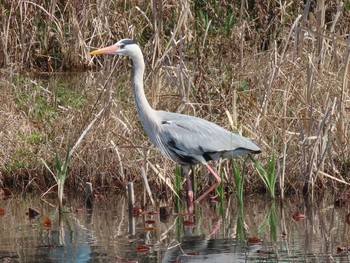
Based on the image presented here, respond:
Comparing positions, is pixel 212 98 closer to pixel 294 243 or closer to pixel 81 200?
pixel 81 200

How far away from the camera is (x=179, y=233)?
7.91 m

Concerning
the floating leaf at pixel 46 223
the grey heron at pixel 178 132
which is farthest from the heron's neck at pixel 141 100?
the floating leaf at pixel 46 223

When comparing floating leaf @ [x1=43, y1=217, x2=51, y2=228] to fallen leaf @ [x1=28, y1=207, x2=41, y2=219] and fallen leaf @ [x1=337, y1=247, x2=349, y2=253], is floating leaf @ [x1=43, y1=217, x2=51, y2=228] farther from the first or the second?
fallen leaf @ [x1=337, y1=247, x2=349, y2=253]

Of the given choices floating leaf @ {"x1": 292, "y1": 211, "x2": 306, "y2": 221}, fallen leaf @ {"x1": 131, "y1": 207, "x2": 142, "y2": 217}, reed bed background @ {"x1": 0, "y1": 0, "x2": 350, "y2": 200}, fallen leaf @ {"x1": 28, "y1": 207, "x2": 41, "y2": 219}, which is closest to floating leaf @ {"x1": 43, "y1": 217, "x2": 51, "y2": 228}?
fallen leaf @ {"x1": 28, "y1": 207, "x2": 41, "y2": 219}

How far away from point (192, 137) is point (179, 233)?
1.33 metres

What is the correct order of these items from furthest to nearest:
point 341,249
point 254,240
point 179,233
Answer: point 179,233 < point 254,240 < point 341,249

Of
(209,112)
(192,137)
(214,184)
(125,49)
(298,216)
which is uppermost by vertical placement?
(125,49)

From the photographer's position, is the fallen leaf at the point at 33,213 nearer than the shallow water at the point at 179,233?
No

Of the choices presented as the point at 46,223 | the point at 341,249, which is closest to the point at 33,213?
the point at 46,223

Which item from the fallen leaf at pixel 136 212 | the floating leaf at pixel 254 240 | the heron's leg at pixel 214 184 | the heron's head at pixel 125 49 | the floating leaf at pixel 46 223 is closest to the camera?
the floating leaf at pixel 254 240

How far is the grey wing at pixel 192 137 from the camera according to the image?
29.1 ft

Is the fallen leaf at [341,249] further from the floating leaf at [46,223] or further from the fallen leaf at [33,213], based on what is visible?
the fallen leaf at [33,213]

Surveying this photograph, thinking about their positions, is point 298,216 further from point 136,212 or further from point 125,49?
point 125,49

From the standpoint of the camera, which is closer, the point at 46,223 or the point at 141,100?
the point at 46,223
